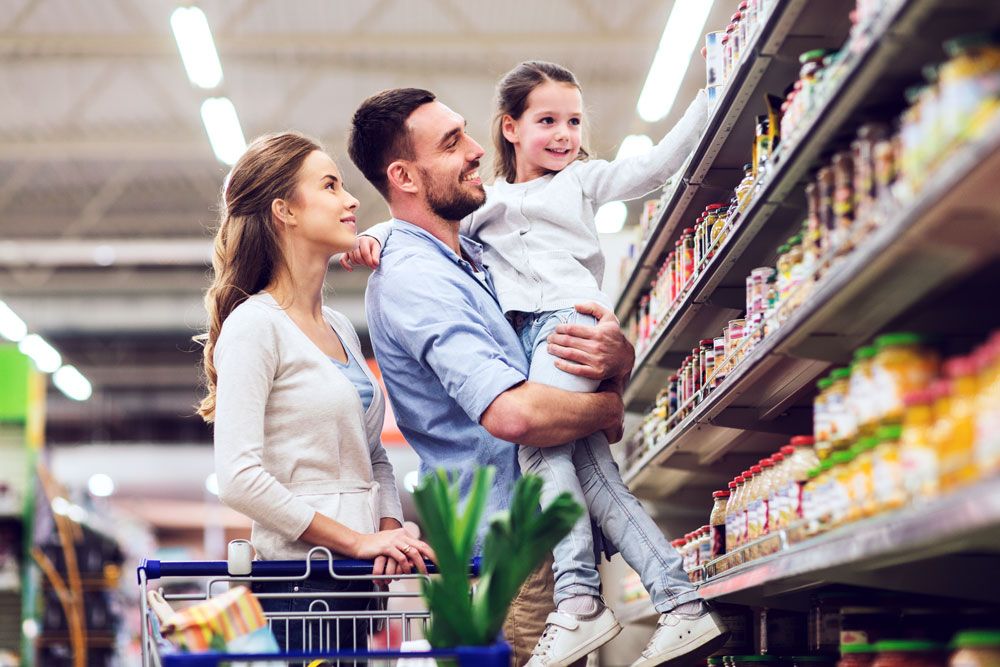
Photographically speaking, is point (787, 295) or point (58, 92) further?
point (58, 92)

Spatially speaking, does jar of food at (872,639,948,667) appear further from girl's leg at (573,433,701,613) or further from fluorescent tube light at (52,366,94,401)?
fluorescent tube light at (52,366,94,401)

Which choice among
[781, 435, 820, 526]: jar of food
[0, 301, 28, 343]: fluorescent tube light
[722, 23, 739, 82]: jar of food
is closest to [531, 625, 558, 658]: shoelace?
[781, 435, 820, 526]: jar of food

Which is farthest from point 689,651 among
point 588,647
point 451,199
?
point 451,199

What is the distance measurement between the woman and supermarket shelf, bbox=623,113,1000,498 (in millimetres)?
945

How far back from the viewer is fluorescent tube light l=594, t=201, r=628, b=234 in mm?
11102

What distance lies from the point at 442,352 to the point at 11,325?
38.7 ft

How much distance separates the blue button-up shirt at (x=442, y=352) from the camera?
3199 mm

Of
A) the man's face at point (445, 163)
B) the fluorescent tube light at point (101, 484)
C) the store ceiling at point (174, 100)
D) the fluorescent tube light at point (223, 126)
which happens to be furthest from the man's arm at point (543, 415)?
the fluorescent tube light at point (101, 484)

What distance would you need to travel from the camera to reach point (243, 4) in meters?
9.38

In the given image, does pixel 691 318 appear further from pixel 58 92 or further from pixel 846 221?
pixel 58 92

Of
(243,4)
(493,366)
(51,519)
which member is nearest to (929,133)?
(493,366)

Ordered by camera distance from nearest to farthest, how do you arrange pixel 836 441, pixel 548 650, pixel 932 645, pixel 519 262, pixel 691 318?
pixel 932 645, pixel 836 441, pixel 548 650, pixel 519 262, pixel 691 318

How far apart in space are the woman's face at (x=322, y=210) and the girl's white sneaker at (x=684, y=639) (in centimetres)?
124

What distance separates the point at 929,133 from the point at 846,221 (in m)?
0.49
